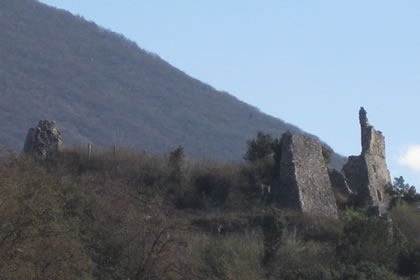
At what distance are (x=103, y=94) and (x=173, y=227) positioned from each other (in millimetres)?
84997

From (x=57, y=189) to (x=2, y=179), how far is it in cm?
421

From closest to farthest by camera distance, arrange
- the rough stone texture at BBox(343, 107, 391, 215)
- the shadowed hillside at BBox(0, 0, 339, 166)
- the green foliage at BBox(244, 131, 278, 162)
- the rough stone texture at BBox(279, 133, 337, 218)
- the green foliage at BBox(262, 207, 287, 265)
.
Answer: the green foliage at BBox(262, 207, 287, 265)
the rough stone texture at BBox(279, 133, 337, 218)
the rough stone texture at BBox(343, 107, 391, 215)
the green foliage at BBox(244, 131, 278, 162)
the shadowed hillside at BBox(0, 0, 339, 166)

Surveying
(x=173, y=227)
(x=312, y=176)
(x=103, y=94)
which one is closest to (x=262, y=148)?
(x=312, y=176)

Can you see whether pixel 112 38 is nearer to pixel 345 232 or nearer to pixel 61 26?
pixel 61 26

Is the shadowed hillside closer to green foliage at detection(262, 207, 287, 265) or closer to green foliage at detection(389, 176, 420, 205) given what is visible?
green foliage at detection(389, 176, 420, 205)

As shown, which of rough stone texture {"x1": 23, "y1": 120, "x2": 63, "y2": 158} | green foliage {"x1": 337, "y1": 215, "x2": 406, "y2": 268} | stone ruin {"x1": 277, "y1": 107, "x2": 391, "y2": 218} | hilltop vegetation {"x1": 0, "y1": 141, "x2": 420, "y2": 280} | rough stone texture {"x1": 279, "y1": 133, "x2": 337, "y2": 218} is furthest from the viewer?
rough stone texture {"x1": 23, "y1": 120, "x2": 63, "y2": 158}

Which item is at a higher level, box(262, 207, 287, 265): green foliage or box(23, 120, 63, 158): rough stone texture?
box(23, 120, 63, 158): rough stone texture

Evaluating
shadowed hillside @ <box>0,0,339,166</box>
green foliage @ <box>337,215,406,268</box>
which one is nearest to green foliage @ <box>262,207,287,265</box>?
green foliage @ <box>337,215,406,268</box>

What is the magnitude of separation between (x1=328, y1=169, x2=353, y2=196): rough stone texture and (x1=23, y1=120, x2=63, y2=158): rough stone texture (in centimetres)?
Result: 894

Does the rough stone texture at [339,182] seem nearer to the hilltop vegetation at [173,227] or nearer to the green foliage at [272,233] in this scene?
the hilltop vegetation at [173,227]

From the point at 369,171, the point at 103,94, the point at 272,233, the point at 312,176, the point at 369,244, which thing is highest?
the point at 103,94

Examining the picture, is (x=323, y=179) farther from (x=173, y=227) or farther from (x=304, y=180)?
(x=173, y=227)

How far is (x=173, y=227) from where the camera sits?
34.6m

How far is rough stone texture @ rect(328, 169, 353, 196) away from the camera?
A: 4503 centimetres
